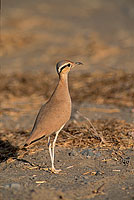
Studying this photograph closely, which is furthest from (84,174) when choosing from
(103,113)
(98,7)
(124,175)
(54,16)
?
(98,7)

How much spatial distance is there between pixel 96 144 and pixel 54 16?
16.3 metres

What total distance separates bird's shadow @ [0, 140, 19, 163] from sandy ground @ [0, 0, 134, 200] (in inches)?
0.6

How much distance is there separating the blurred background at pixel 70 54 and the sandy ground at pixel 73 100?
0.02 m

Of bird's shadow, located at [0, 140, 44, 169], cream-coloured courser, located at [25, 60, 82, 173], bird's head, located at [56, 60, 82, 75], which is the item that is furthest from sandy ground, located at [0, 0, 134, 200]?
bird's head, located at [56, 60, 82, 75]

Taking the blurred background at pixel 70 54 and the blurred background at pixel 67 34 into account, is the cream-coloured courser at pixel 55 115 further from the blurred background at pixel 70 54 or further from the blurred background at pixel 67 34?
the blurred background at pixel 67 34

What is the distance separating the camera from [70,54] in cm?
1405

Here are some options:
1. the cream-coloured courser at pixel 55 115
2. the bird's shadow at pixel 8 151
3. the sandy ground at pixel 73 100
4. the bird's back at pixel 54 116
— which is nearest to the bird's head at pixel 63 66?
the cream-coloured courser at pixel 55 115

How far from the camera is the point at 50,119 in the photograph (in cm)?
444

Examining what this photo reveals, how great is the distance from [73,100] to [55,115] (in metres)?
4.44

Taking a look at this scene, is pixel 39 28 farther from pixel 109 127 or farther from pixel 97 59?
pixel 109 127

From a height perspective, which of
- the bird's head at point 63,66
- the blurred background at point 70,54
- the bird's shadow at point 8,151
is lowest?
the bird's shadow at point 8,151

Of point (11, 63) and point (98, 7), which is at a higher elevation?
point (98, 7)

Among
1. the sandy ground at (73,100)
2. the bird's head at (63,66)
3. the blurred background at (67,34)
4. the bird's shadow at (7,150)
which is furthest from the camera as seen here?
the blurred background at (67,34)

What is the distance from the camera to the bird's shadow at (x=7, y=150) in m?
5.24
